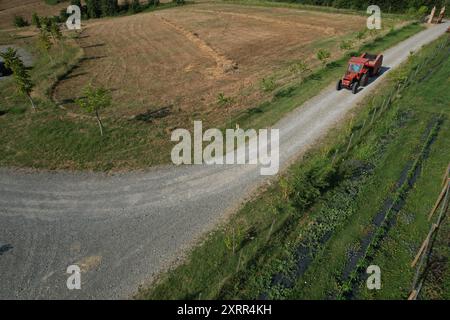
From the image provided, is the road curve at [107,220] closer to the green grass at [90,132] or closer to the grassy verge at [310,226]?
the grassy verge at [310,226]

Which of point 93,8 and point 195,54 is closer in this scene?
point 195,54

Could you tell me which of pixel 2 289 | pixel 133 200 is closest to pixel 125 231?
pixel 133 200

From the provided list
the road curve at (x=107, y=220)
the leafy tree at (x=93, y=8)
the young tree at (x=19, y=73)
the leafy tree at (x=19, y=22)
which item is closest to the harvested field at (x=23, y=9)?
the leafy tree at (x=19, y=22)

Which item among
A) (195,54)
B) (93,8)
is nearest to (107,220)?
(195,54)

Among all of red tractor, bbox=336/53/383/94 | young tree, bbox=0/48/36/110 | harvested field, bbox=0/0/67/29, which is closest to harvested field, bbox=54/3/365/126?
young tree, bbox=0/48/36/110

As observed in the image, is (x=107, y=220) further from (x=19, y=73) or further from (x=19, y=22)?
(x=19, y=22)

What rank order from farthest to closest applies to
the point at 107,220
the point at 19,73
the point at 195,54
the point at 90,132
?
the point at 195,54 → the point at 19,73 → the point at 90,132 → the point at 107,220

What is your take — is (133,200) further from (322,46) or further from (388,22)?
(388,22)
